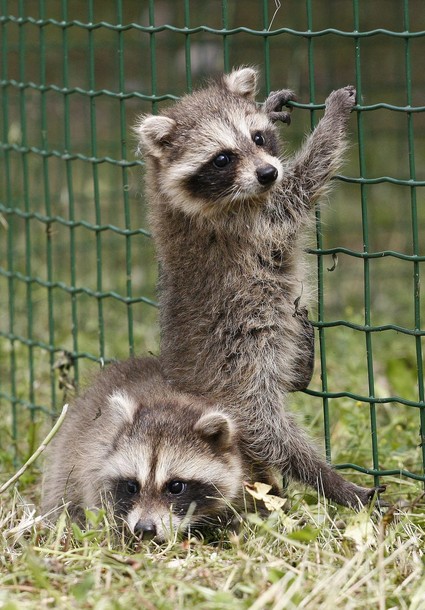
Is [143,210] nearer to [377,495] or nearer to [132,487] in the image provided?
[132,487]

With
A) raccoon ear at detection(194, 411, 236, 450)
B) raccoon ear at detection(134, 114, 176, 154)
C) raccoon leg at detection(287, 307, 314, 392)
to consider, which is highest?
raccoon ear at detection(134, 114, 176, 154)

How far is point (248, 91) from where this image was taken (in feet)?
20.2

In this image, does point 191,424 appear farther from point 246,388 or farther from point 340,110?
point 340,110

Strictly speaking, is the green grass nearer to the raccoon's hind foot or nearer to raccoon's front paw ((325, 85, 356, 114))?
the raccoon's hind foot

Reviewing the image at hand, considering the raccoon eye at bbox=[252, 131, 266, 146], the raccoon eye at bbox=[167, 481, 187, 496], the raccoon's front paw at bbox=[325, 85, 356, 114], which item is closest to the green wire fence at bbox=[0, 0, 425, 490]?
the raccoon's front paw at bbox=[325, 85, 356, 114]

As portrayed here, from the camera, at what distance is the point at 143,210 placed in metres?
7.37

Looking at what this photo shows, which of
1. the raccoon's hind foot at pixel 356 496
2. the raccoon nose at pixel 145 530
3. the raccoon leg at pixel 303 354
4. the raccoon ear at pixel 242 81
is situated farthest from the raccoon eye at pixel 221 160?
the raccoon nose at pixel 145 530

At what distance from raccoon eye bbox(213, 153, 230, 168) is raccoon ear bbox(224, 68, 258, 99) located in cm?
52

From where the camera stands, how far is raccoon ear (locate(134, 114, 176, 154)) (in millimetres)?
5922

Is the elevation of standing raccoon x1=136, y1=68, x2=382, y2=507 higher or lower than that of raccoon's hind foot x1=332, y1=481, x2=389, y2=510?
higher

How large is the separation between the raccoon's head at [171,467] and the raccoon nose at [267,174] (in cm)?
125

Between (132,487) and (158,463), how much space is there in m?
0.21

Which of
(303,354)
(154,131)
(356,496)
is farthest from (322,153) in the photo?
(356,496)

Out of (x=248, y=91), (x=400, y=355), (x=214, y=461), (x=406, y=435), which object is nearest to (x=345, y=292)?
(x=400, y=355)
